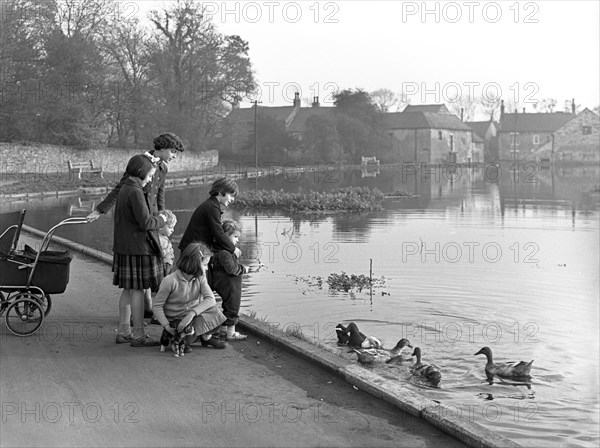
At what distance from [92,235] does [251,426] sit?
1372 cm

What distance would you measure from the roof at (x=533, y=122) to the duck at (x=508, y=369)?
365ft

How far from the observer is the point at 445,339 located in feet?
30.2

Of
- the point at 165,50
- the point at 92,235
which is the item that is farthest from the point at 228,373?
the point at 165,50

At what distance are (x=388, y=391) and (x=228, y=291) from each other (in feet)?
7.47

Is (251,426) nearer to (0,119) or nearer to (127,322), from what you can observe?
(127,322)

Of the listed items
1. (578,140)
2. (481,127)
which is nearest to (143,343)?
(578,140)

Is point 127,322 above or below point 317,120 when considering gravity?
below

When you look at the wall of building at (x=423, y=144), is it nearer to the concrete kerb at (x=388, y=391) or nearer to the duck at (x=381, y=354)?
the duck at (x=381, y=354)

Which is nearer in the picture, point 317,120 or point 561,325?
point 561,325

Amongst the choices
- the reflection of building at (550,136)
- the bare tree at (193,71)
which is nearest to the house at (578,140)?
the reflection of building at (550,136)

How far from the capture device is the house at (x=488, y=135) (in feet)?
384

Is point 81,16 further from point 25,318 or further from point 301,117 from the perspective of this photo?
point 301,117

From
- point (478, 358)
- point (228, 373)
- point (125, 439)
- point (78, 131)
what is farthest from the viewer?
point (78, 131)

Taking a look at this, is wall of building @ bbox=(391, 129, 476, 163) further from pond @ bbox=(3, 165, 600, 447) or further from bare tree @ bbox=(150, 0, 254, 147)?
pond @ bbox=(3, 165, 600, 447)
